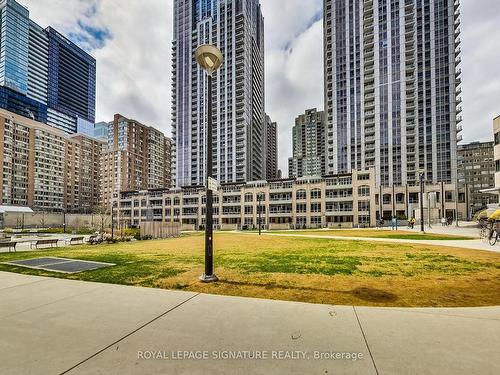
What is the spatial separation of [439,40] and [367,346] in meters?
117

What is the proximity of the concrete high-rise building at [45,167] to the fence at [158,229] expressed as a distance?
92815mm

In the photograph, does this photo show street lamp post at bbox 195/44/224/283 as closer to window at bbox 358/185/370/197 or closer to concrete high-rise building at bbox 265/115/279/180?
window at bbox 358/185/370/197

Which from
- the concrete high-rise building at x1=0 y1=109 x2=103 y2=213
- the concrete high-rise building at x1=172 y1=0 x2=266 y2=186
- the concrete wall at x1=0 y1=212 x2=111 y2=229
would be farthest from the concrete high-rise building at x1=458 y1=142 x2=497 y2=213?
the concrete high-rise building at x1=0 y1=109 x2=103 y2=213

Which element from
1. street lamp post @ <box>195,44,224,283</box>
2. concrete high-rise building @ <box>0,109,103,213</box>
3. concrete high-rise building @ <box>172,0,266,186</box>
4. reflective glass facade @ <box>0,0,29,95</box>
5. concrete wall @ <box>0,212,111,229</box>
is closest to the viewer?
street lamp post @ <box>195,44,224,283</box>

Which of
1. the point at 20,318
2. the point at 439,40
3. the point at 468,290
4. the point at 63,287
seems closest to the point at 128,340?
the point at 20,318

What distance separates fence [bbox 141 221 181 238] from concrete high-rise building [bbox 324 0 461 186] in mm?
74912

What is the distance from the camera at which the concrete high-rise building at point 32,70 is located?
153 metres

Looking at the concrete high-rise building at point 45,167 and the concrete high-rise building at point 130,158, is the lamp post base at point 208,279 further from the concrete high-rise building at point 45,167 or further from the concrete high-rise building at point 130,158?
the concrete high-rise building at point 130,158

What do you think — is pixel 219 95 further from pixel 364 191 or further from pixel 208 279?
pixel 208 279

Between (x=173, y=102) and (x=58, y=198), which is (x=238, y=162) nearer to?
(x=173, y=102)

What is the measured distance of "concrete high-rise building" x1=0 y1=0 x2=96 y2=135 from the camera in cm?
15312

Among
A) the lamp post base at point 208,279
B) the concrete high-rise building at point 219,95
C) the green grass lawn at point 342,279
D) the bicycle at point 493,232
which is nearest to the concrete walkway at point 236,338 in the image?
the green grass lawn at point 342,279

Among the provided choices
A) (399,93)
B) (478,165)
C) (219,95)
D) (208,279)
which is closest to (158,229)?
(208,279)

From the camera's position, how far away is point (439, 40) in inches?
3415
